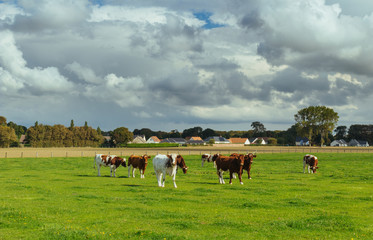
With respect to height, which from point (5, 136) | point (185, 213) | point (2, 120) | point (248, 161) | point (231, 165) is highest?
point (2, 120)

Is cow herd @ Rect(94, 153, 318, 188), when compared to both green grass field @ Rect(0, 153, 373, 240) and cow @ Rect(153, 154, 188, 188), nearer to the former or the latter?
cow @ Rect(153, 154, 188, 188)

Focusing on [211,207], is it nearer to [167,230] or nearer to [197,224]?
[197,224]

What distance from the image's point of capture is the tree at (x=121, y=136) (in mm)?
162750

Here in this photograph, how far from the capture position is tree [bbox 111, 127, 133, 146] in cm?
16275

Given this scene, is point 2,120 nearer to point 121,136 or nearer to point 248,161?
point 121,136

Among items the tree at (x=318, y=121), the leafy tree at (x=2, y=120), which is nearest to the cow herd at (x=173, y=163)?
the tree at (x=318, y=121)

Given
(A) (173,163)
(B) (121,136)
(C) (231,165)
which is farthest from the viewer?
(B) (121,136)

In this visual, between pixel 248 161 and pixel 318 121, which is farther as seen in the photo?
pixel 318 121

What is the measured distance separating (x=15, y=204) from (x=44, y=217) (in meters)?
3.53

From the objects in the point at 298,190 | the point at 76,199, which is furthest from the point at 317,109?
the point at 76,199

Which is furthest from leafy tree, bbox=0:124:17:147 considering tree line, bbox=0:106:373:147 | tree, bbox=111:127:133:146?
tree, bbox=111:127:133:146

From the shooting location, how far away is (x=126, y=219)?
1309 centimetres

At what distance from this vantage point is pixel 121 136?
534ft

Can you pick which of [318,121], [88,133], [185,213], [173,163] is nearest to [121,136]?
[88,133]
